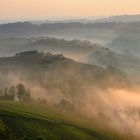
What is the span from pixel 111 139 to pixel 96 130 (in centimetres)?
1183

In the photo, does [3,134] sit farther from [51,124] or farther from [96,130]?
[96,130]

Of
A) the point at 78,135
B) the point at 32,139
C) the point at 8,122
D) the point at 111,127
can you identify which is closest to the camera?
the point at 32,139

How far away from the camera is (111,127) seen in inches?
7844

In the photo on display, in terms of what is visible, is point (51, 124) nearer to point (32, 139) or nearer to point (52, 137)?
point (52, 137)

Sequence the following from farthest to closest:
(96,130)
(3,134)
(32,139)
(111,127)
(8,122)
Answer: (111,127) → (96,130) → (8,122) → (32,139) → (3,134)

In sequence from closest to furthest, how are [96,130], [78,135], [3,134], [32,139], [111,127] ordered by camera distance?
[3,134], [32,139], [78,135], [96,130], [111,127]

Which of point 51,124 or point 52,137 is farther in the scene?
point 51,124

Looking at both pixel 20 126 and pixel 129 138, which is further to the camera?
pixel 129 138

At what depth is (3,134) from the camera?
116125mm

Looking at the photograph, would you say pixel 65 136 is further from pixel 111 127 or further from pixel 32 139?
pixel 111 127

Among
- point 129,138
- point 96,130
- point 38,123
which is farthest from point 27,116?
point 129,138

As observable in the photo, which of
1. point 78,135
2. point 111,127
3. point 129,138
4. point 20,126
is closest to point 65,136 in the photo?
point 78,135

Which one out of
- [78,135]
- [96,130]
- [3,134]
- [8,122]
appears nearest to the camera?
[3,134]

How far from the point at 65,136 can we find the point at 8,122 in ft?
75.8
